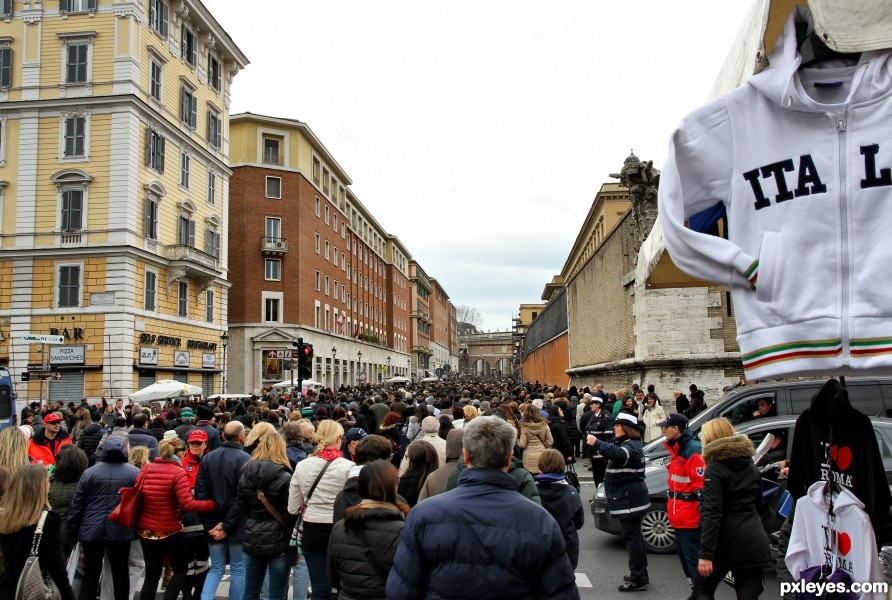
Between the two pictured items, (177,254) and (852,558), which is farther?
(177,254)

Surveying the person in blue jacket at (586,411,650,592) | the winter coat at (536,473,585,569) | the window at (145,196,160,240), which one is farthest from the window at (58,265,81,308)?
the winter coat at (536,473,585,569)

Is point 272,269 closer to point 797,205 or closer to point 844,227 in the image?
point 797,205

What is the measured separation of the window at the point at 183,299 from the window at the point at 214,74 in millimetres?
11802

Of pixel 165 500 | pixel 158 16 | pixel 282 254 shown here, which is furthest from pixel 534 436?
pixel 282 254

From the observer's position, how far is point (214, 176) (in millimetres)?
39188

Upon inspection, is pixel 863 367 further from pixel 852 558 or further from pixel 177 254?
pixel 177 254

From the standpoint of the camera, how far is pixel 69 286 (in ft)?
98.1

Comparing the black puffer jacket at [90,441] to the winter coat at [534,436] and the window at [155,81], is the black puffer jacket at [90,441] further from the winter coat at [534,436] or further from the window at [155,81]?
the window at [155,81]

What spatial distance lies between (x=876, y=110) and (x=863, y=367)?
0.87 metres

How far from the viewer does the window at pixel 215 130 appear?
38.7 m

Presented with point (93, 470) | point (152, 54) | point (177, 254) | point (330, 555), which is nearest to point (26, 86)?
point (152, 54)

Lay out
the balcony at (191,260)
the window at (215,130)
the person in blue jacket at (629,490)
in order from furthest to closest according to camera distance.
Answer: the window at (215,130), the balcony at (191,260), the person in blue jacket at (629,490)

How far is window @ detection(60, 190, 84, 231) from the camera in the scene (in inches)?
1185

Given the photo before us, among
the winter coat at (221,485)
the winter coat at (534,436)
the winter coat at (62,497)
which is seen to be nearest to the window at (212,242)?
the winter coat at (62,497)
